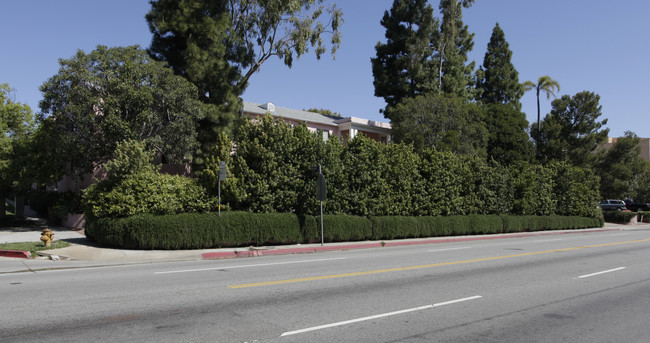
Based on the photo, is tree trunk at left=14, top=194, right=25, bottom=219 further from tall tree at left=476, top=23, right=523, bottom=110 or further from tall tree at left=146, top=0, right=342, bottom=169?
tall tree at left=476, top=23, right=523, bottom=110

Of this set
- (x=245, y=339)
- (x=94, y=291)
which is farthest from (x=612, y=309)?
(x=94, y=291)

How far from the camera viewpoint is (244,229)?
17.3m

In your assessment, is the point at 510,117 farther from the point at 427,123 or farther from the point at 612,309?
the point at 612,309

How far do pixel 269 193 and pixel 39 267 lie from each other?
8878mm

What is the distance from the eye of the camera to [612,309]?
722cm

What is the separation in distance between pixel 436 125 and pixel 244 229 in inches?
915

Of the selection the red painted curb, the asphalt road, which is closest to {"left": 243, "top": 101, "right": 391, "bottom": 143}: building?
the red painted curb

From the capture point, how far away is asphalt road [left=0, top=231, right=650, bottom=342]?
558 centimetres

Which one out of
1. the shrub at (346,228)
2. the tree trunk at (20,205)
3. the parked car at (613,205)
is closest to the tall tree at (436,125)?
the shrub at (346,228)

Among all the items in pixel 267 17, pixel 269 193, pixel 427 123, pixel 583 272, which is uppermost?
pixel 267 17

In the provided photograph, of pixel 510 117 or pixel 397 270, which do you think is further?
pixel 510 117

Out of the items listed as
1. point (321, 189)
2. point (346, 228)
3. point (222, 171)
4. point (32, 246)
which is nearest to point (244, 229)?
point (222, 171)

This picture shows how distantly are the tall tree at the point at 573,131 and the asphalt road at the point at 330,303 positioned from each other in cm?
4169

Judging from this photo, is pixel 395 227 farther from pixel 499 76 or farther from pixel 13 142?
pixel 499 76
